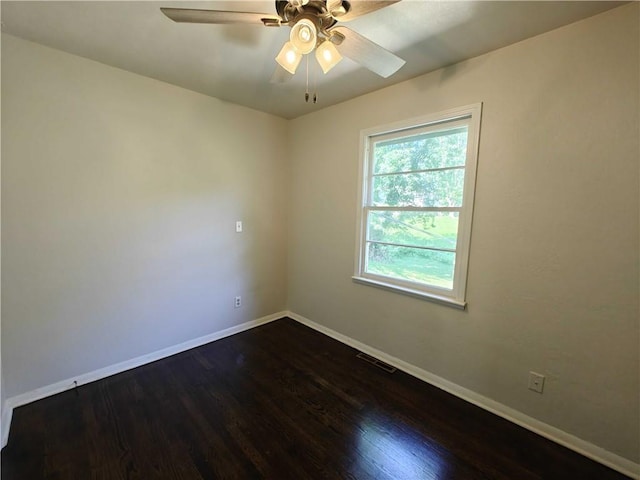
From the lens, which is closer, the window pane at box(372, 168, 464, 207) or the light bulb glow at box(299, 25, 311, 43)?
the light bulb glow at box(299, 25, 311, 43)

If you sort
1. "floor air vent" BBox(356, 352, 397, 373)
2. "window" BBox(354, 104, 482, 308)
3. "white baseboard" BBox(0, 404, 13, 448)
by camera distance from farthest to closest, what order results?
"floor air vent" BBox(356, 352, 397, 373) → "window" BBox(354, 104, 482, 308) → "white baseboard" BBox(0, 404, 13, 448)

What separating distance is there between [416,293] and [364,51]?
1.74 m

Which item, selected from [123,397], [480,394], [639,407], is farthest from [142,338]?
[639,407]

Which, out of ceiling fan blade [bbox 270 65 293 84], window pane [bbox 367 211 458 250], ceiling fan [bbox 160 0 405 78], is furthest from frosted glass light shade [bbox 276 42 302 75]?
window pane [bbox 367 211 458 250]

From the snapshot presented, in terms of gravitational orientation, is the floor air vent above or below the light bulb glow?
below

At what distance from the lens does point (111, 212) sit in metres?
2.18

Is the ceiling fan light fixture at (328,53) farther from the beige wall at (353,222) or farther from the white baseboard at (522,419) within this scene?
the white baseboard at (522,419)

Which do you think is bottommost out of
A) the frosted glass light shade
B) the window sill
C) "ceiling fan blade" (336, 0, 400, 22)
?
the window sill

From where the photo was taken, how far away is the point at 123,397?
2014mm

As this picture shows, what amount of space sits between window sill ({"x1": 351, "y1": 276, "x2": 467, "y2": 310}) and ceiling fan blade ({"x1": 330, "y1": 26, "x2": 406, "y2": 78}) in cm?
161

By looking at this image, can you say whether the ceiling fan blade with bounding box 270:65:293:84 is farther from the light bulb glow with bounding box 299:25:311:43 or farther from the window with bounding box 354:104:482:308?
the window with bounding box 354:104:482:308

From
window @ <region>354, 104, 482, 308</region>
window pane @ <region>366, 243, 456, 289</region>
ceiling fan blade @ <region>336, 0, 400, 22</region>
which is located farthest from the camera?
window pane @ <region>366, 243, 456, 289</region>

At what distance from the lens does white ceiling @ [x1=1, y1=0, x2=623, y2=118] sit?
1.48 m

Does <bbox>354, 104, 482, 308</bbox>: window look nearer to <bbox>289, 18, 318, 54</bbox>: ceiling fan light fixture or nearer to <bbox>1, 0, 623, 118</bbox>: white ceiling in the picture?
<bbox>1, 0, 623, 118</bbox>: white ceiling
